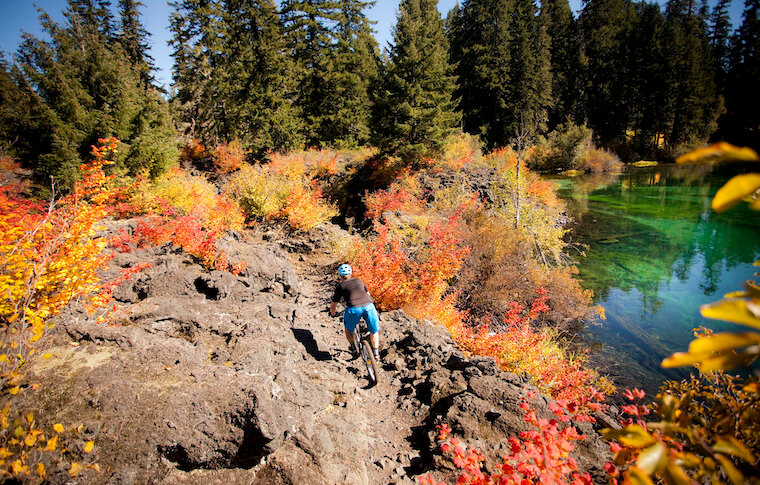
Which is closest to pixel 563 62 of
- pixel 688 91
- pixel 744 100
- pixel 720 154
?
pixel 688 91

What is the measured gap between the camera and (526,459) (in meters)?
3.09

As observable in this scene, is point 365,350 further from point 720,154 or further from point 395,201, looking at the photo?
point 395,201

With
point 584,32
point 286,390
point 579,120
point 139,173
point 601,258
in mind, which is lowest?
point 601,258

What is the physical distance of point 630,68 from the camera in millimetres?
43031

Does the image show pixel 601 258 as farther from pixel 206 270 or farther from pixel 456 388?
pixel 206 270

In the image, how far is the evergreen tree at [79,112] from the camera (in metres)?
11.1

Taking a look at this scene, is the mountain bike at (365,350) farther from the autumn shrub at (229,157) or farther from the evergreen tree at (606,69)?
the evergreen tree at (606,69)

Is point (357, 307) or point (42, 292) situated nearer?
point (42, 292)

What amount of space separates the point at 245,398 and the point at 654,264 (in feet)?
54.2

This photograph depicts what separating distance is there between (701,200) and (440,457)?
2761 cm

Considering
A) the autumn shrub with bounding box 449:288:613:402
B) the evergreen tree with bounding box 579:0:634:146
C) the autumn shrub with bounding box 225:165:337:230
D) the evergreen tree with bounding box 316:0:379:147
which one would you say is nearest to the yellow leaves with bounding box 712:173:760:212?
the autumn shrub with bounding box 449:288:613:402

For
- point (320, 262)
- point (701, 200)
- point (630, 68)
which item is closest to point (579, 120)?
point (630, 68)

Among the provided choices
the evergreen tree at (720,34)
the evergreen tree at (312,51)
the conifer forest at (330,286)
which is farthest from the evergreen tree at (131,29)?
the evergreen tree at (720,34)

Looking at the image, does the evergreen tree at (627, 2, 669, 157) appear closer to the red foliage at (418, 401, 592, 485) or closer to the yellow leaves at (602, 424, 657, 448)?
the red foliage at (418, 401, 592, 485)
